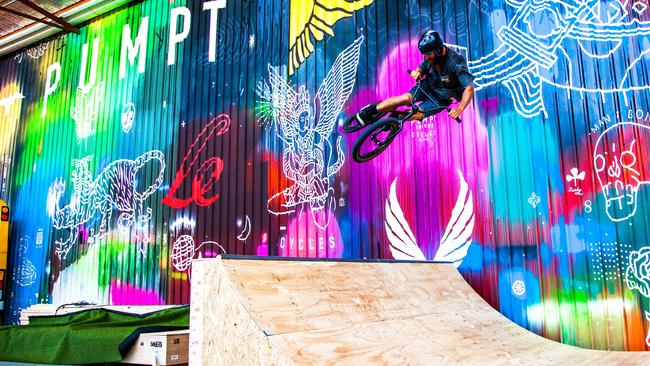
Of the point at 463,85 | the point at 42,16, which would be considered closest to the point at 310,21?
the point at 463,85

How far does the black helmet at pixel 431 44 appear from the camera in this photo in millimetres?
4281

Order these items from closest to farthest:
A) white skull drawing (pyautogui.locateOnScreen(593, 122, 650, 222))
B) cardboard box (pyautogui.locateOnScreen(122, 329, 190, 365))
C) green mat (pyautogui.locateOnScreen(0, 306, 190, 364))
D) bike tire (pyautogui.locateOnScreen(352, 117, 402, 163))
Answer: cardboard box (pyautogui.locateOnScreen(122, 329, 190, 365))
green mat (pyautogui.locateOnScreen(0, 306, 190, 364))
white skull drawing (pyautogui.locateOnScreen(593, 122, 650, 222))
bike tire (pyautogui.locateOnScreen(352, 117, 402, 163))

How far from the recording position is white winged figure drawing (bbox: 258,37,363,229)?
4863 mm

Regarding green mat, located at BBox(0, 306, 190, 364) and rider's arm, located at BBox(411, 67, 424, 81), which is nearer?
green mat, located at BBox(0, 306, 190, 364)

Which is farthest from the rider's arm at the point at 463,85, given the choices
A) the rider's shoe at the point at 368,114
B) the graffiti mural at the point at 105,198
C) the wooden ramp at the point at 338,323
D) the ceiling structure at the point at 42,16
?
the ceiling structure at the point at 42,16

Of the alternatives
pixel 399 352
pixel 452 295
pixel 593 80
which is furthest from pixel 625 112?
pixel 399 352

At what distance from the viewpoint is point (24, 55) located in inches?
330

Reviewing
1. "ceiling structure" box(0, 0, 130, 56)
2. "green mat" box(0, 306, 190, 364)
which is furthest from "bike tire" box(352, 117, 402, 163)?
"ceiling structure" box(0, 0, 130, 56)

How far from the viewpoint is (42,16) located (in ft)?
24.5

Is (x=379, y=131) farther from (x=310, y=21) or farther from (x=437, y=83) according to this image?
(x=310, y=21)

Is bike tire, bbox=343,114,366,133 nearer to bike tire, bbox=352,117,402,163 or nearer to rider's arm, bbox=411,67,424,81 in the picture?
bike tire, bbox=352,117,402,163

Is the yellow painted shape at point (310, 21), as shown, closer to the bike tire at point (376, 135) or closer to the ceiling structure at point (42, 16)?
the bike tire at point (376, 135)

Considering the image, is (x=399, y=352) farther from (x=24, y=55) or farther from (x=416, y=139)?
(x=24, y=55)

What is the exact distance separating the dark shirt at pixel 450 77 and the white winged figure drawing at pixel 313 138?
80 cm
